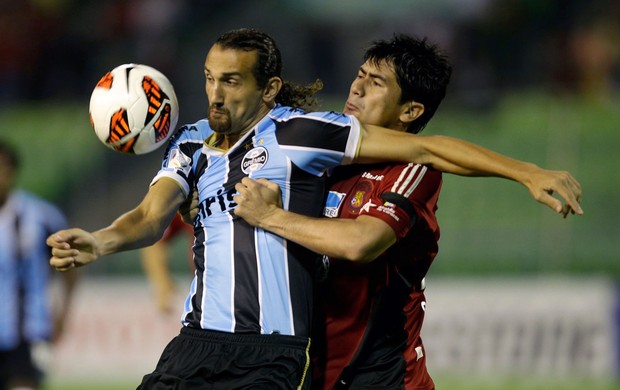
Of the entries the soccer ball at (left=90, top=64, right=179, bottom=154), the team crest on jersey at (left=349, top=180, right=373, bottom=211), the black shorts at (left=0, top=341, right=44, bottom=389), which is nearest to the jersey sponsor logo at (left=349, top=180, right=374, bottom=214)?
the team crest on jersey at (left=349, top=180, right=373, bottom=211)

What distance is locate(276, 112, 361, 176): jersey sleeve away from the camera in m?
4.21

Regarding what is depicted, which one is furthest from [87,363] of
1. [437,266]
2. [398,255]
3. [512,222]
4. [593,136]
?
[398,255]

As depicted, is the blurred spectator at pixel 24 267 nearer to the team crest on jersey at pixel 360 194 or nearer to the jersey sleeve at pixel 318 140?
the team crest on jersey at pixel 360 194

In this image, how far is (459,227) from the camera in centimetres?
1049

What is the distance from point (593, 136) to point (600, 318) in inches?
70.6

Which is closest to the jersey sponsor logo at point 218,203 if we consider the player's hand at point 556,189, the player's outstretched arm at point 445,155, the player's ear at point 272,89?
the player's ear at point 272,89

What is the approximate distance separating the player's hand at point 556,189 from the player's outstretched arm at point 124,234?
1476mm

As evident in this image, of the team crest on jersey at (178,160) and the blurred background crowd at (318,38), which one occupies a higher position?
the blurred background crowd at (318,38)

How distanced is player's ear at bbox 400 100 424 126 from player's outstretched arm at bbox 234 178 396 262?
0.92 metres

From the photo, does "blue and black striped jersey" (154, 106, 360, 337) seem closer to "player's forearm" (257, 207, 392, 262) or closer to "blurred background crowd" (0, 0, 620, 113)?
"player's forearm" (257, 207, 392, 262)

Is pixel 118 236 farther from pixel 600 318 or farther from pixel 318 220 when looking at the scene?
pixel 600 318

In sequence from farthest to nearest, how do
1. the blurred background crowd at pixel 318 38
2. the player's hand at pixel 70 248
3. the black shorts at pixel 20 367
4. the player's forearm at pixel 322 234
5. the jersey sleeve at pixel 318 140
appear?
the blurred background crowd at pixel 318 38 → the black shorts at pixel 20 367 → the jersey sleeve at pixel 318 140 → the player's forearm at pixel 322 234 → the player's hand at pixel 70 248

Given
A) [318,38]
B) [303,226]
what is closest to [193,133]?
[303,226]

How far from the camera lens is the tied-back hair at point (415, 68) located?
16.0 ft
